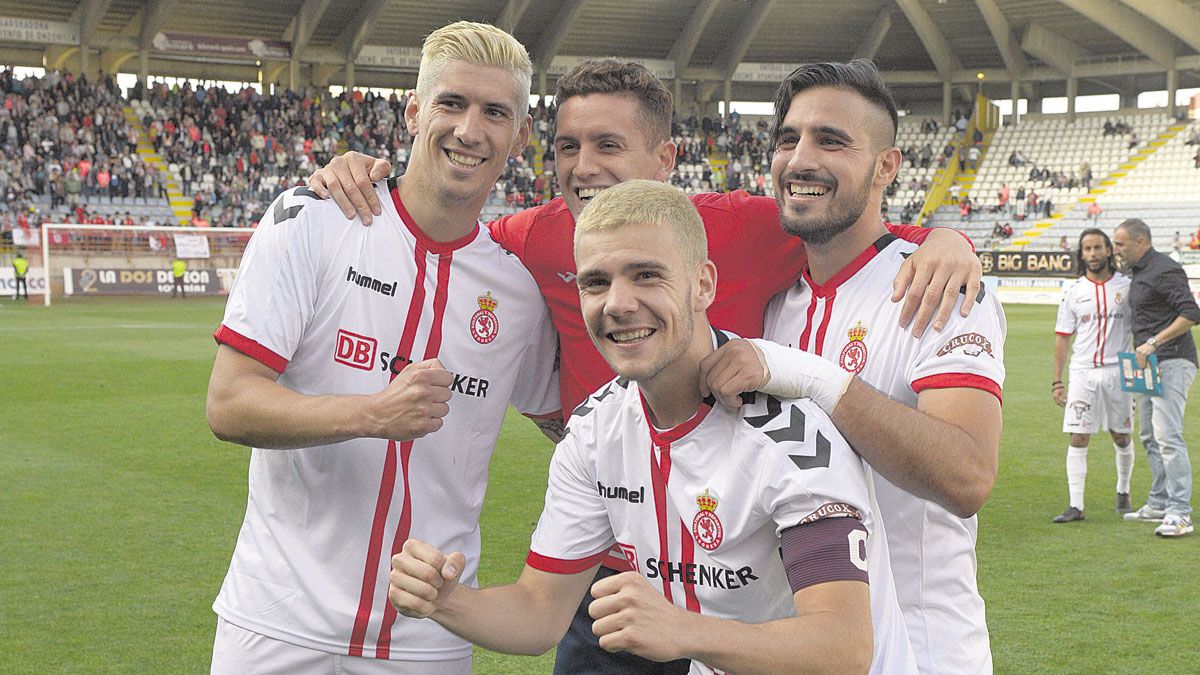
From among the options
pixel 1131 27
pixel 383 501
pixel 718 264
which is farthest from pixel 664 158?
Result: pixel 1131 27

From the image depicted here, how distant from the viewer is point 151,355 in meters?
19.0

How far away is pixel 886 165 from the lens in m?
3.19

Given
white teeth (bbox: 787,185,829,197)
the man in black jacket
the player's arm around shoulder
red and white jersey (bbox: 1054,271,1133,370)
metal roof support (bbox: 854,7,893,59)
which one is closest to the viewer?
the player's arm around shoulder

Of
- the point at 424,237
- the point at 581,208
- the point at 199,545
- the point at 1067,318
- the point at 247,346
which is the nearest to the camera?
the point at 247,346

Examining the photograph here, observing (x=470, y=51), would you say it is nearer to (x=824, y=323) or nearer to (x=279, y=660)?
(x=824, y=323)

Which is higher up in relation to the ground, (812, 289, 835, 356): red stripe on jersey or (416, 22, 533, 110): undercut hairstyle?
(416, 22, 533, 110): undercut hairstyle

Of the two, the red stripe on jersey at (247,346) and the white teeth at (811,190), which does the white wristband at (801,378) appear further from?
the red stripe on jersey at (247,346)

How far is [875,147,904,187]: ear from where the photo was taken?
316 centimetres

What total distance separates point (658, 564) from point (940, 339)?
0.89 meters

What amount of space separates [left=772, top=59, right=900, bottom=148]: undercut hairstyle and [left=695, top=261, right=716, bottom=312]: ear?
2.57 ft

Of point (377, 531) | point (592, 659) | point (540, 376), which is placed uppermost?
point (540, 376)

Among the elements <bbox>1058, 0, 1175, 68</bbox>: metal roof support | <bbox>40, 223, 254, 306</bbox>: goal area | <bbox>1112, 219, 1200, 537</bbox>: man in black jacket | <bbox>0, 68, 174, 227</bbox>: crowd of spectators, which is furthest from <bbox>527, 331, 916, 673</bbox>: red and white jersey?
<bbox>1058, 0, 1175, 68</bbox>: metal roof support

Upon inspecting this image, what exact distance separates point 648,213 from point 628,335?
10.1 inches

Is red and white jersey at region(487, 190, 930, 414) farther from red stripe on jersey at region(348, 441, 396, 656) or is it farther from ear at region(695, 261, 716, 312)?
ear at region(695, 261, 716, 312)
